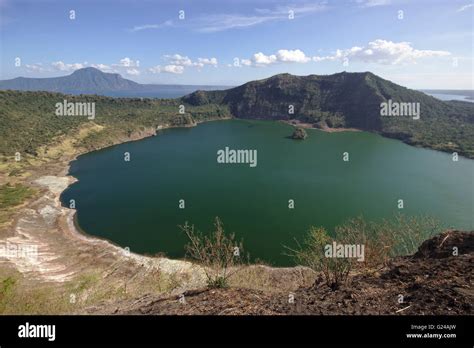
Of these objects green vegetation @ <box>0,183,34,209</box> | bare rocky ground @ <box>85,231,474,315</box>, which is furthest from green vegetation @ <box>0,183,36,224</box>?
bare rocky ground @ <box>85,231,474,315</box>

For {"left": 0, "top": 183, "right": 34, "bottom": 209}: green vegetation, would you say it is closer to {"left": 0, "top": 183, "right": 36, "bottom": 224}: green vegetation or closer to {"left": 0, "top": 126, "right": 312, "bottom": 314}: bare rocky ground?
{"left": 0, "top": 183, "right": 36, "bottom": 224}: green vegetation

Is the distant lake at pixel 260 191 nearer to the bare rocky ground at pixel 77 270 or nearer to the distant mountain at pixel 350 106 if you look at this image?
the bare rocky ground at pixel 77 270

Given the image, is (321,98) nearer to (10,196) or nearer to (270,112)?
(270,112)

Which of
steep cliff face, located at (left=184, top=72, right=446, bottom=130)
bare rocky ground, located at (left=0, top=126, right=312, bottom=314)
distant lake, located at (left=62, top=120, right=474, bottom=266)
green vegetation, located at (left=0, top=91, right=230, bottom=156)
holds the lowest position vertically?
bare rocky ground, located at (left=0, top=126, right=312, bottom=314)

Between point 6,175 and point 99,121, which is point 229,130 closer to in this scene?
point 99,121

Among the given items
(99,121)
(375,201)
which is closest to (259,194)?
(375,201)

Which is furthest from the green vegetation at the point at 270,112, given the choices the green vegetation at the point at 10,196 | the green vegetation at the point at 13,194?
the green vegetation at the point at 10,196
